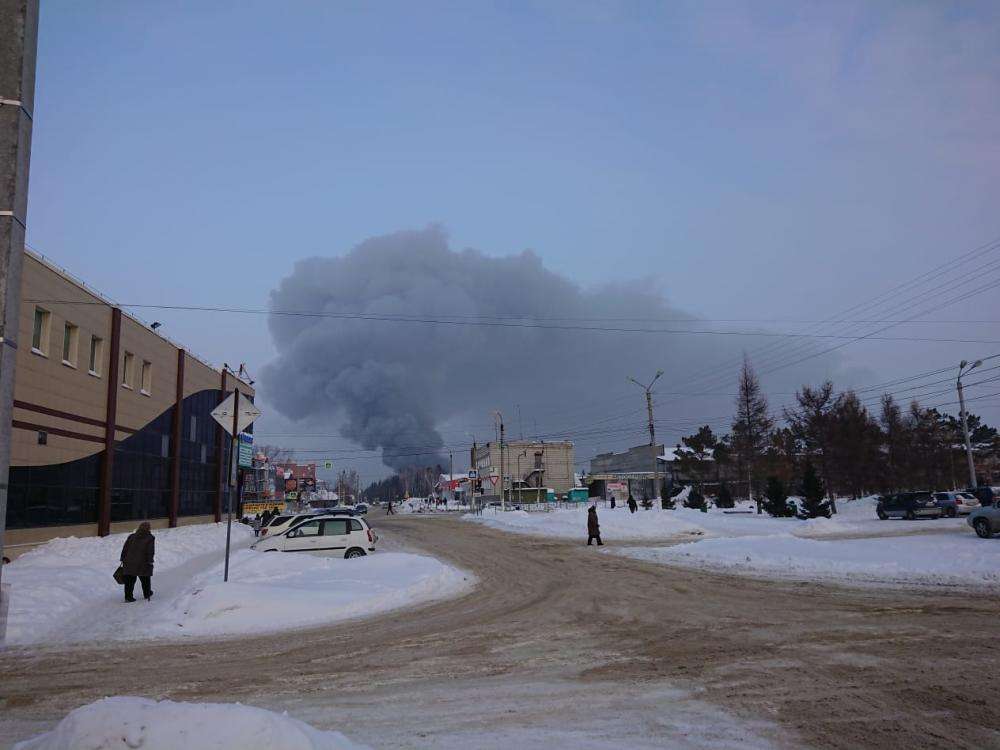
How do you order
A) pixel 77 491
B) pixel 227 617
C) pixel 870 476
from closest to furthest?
1. pixel 227 617
2. pixel 77 491
3. pixel 870 476

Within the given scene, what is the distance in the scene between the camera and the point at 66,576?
1609cm

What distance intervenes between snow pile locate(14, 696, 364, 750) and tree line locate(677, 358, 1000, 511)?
50858mm

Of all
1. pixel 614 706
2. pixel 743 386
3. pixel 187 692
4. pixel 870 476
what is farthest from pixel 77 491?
pixel 870 476

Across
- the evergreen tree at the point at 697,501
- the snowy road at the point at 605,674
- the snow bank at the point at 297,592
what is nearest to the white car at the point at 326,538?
the snow bank at the point at 297,592

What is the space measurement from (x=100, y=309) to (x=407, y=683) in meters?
24.1

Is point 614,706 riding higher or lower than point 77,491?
lower

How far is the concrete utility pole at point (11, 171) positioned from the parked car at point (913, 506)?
44.8m

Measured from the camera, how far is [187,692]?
7484 mm

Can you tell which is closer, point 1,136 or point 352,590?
point 1,136

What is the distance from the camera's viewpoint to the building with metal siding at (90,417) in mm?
21922

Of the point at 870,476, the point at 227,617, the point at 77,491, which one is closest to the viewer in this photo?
the point at 227,617

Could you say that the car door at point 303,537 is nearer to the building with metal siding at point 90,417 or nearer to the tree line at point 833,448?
the building with metal siding at point 90,417

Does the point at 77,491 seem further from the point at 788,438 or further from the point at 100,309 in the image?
the point at 788,438

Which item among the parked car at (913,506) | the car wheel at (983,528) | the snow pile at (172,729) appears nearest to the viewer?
the snow pile at (172,729)
